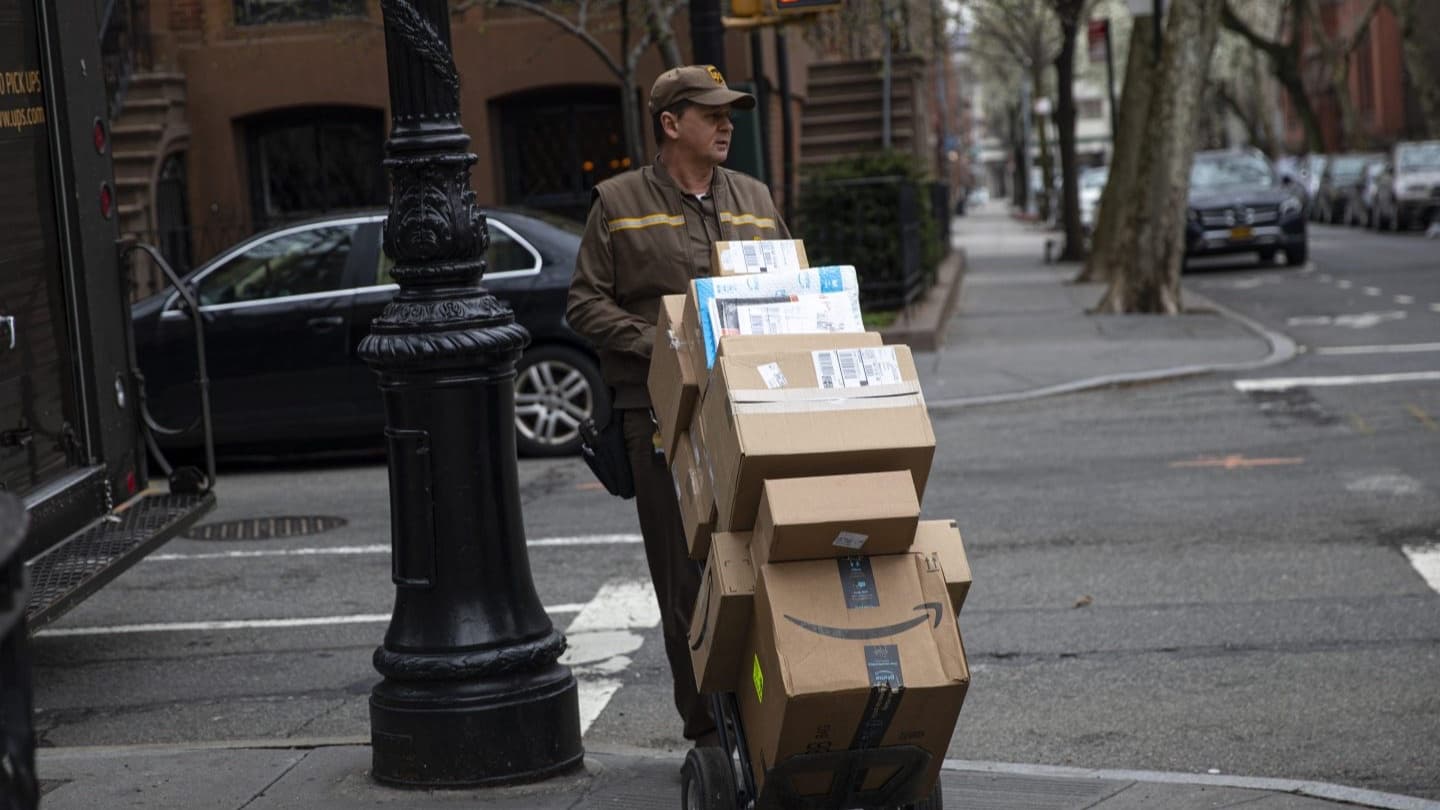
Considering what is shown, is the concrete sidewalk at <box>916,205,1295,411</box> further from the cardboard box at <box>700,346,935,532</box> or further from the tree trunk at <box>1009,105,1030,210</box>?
the tree trunk at <box>1009,105,1030,210</box>

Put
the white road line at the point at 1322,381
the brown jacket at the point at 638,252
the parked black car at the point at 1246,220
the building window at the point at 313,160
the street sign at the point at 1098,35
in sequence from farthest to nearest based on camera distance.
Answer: the street sign at the point at 1098,35 → the parked black car at the point at 1246,220 → the building window at the point at 313,160 → the white road line at the point at 1322,381 → the brown jacket at the point at 638,252

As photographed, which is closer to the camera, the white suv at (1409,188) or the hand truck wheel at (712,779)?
the hand truck wheel at (712,779)

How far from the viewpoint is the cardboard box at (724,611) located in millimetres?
3988

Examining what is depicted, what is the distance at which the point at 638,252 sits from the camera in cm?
493

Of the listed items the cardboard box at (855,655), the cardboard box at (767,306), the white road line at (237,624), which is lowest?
the white road line at (237,624)

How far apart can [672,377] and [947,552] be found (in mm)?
792

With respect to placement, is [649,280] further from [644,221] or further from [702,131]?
[702,131]

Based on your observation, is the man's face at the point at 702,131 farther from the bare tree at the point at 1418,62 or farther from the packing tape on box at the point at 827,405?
the bare tree at the point at 1418,62

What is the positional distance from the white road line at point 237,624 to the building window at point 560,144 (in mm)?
13684

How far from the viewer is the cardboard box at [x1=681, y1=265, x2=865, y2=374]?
416cm

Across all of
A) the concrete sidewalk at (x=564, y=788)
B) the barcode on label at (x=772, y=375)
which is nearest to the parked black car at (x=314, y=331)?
the concrete sidewalk at (x=564, y=788)

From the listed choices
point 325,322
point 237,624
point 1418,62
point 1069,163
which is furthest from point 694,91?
point 1418,62

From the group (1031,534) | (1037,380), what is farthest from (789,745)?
(1037,380)

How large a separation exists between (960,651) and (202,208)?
1912 cm
